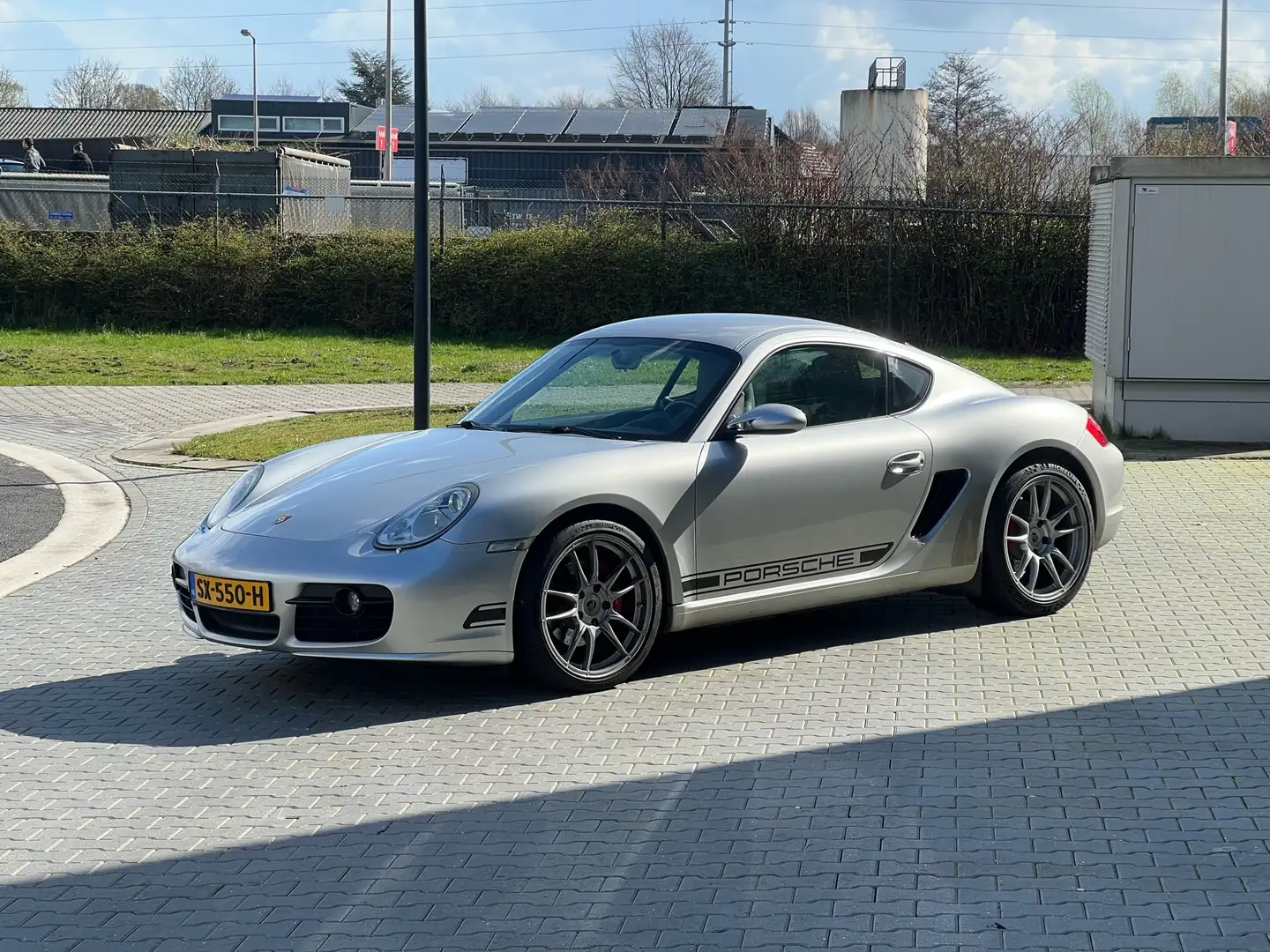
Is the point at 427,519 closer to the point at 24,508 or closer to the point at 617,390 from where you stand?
the point at 617,390

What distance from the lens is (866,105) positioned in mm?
27828

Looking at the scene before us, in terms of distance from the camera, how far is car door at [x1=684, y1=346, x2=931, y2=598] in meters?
6.32

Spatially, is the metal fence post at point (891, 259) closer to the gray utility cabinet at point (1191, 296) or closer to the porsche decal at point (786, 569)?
the gray utility cabinet at point (1191, 296)

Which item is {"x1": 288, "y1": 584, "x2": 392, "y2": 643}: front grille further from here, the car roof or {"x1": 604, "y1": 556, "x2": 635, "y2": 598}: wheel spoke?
the car roof

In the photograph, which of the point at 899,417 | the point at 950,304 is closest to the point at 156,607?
the point at 899,417

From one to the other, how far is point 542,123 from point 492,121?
1.77 m

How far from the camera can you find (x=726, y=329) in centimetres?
695

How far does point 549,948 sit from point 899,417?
3.77m

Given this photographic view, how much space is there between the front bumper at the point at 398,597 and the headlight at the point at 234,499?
0.60 metres

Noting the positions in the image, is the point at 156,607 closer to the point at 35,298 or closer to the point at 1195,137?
the point at 35,298

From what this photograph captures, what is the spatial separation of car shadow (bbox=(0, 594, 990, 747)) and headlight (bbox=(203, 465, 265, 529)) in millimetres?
638

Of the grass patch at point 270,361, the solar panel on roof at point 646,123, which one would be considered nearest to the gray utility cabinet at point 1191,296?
the grass patch at point 270,361

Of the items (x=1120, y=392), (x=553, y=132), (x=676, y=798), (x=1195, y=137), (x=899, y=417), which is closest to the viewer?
(x=676, y=798)

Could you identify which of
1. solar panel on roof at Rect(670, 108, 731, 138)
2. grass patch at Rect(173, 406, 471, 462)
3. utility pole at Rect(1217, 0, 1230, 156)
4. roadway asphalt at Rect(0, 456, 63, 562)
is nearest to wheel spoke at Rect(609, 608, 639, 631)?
roadway asphalt at Rect(0, 456, 63, 562)
